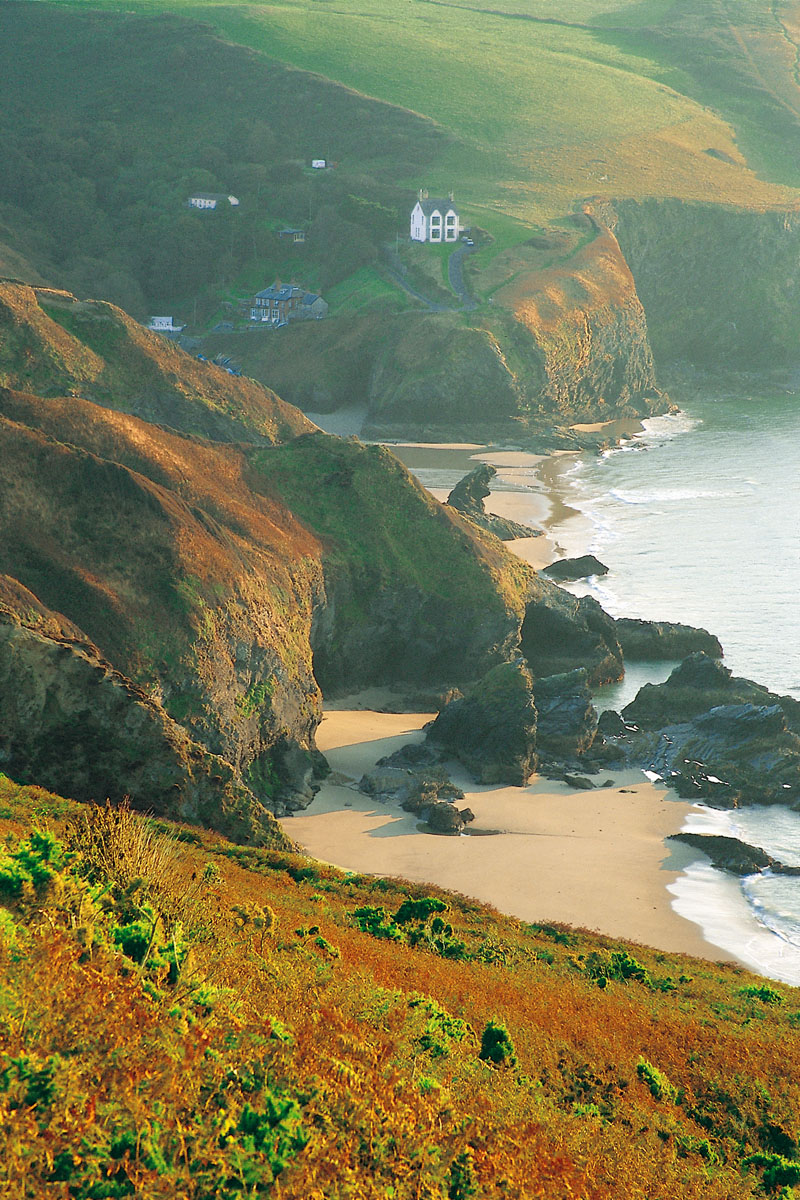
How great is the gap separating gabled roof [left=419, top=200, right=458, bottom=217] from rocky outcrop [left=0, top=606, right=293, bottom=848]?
4223 inches

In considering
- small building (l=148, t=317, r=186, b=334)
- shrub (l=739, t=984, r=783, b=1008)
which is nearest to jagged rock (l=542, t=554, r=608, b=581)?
shrub (l=739, t=984, r=783, b=1008)

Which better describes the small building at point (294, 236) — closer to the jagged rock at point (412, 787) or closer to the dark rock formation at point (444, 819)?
the jagged rock at point (412, 787)

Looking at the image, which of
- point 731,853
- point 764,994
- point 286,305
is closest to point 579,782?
point 731,853

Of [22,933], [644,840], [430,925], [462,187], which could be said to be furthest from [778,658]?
[462,187]

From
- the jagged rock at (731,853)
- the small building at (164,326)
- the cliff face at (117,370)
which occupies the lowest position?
the small building at (164,326)

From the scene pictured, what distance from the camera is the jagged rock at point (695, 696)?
137ft

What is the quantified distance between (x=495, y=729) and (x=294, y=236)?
109 metres

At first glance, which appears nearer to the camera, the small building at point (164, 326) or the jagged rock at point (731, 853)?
the jagged rock at point (731, 853)

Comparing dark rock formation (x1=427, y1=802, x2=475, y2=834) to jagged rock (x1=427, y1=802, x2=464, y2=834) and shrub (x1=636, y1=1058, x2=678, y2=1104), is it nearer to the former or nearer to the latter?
jagged rock (x1=427, y1=802, x2=464, y2=834)

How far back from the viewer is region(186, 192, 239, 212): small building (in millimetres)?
136788

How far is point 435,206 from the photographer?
121562 mm

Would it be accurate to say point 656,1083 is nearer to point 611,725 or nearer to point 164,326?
point 611,725

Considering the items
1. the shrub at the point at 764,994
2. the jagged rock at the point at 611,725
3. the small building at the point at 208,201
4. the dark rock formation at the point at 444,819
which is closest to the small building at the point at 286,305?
the small building at the point at 208,201

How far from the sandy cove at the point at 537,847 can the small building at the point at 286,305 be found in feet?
290
